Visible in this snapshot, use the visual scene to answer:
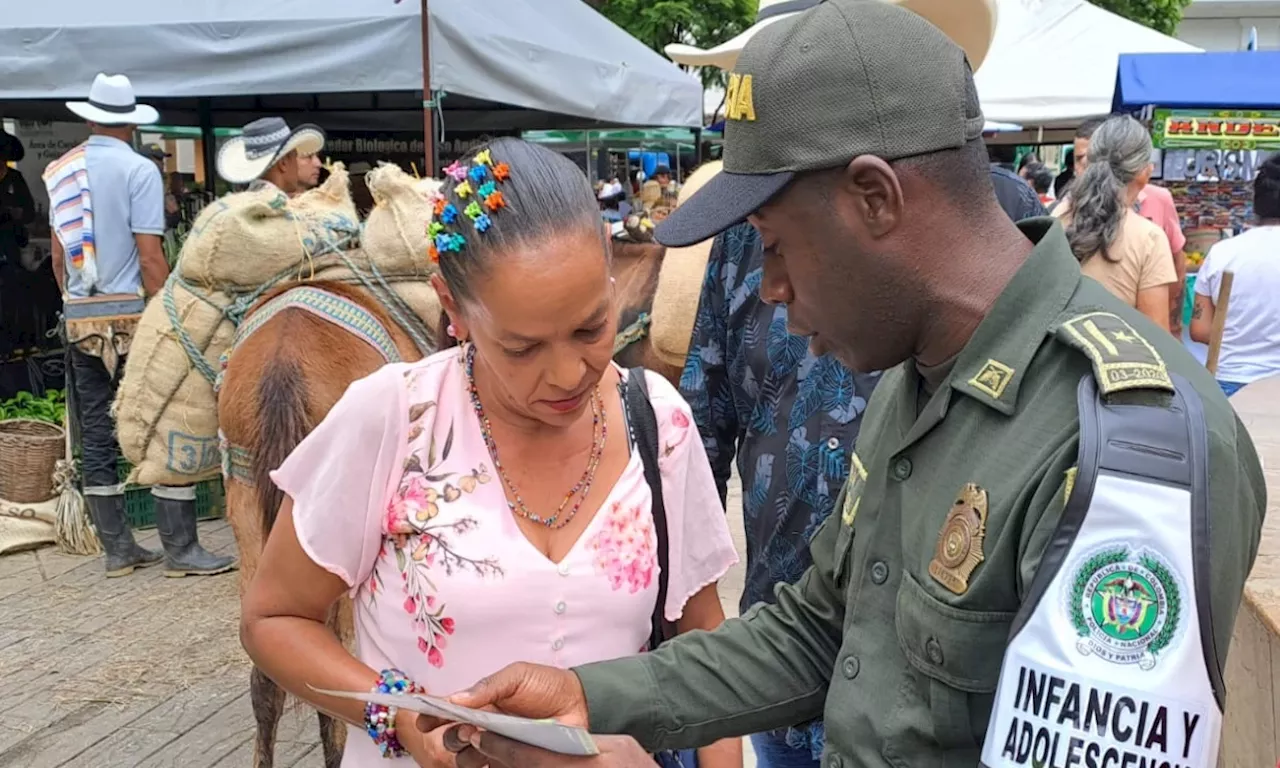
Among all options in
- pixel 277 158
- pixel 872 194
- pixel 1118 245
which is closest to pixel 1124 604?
pixel 872 194

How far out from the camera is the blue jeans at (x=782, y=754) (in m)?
2.34

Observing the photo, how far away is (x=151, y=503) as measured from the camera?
6340mm

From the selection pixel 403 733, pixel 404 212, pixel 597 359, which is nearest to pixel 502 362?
pixel 597 359

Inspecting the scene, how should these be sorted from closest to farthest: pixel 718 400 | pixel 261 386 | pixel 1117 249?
pixel 718 400, pixel 261 386, pixel 1117 249

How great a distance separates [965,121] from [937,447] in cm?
36

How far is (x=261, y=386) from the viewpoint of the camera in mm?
3279

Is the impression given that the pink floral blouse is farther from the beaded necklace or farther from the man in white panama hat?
the man in white panama hat

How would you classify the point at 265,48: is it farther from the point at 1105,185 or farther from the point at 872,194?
the point at 872,194

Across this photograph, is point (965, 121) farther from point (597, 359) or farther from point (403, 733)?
point (403, 733)

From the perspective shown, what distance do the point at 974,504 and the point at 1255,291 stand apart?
4.46 metres

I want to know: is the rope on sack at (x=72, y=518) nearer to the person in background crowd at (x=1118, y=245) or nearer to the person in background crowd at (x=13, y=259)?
the person in background crowd at (x=13, y=259)

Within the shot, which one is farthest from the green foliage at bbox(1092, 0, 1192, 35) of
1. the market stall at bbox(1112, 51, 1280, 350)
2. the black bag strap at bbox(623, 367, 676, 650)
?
the black bag strap at bbox(623, 367, 676, 650)

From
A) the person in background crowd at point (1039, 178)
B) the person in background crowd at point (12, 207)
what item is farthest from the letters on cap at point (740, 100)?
the person in background crowd at point (1039, 178)

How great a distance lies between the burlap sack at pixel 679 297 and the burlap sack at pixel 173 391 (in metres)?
1.61
